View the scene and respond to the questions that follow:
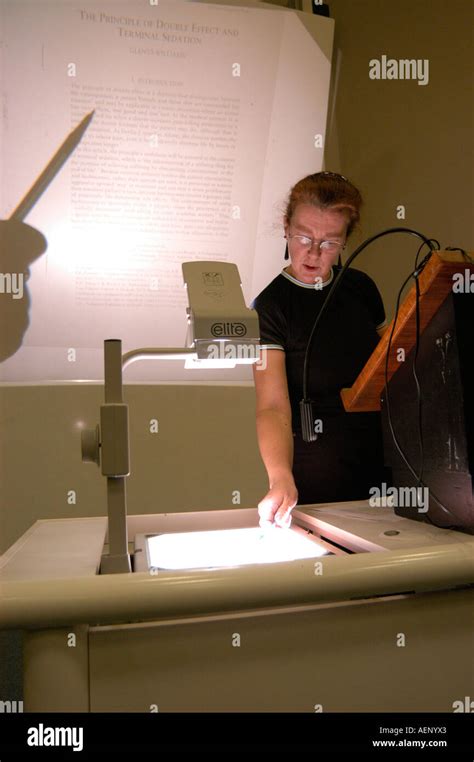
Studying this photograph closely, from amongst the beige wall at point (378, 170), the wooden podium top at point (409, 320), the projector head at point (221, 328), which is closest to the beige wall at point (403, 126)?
the beige wall at point (378, 170)

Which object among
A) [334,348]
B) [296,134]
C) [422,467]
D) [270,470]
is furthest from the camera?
[296,134]

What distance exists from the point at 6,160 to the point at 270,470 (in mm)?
1290

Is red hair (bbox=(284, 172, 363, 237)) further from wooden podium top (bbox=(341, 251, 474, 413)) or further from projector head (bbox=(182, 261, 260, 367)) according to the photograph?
projector head (bbox=(182, 261, 260, 367))

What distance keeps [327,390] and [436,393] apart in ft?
2.22

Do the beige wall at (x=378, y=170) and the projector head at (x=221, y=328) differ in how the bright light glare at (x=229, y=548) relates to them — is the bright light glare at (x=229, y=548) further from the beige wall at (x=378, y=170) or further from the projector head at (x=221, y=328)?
the beige wall at (x=378, y=170)

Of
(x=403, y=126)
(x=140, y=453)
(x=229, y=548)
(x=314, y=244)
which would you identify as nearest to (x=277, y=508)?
(x=229, y=548)

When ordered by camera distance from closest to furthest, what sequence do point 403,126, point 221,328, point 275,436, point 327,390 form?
point 221,328 < point 275,436 < point 327,390 < point 403,126

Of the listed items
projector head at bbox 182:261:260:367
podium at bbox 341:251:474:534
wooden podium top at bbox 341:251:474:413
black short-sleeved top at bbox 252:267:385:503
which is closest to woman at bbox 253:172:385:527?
black short-sleeved top at bbox 252:267:385:503

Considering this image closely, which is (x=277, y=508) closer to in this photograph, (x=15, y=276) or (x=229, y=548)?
(x=229, y=548)

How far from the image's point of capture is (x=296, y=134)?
2.00 metres

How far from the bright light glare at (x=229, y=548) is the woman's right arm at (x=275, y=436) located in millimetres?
42

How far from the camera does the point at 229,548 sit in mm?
922

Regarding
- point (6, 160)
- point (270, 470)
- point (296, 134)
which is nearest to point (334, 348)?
point (270, 470)
